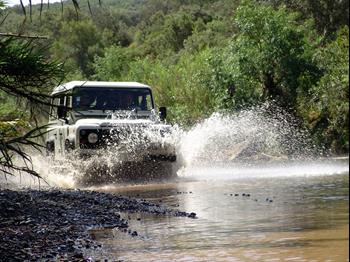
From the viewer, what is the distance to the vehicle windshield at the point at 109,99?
47.4 feet

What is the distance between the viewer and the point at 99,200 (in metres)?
10.4

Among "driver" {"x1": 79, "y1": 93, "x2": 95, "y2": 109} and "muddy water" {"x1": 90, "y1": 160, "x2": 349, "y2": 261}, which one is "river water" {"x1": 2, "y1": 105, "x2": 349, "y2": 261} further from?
"driver" {"x1": 79, "y1": 93, "x2": 95, "y2": 109}

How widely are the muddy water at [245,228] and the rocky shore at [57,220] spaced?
0.26 meters

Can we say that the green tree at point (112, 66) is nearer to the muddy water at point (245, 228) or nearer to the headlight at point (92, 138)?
the headlight at point (92, 138)

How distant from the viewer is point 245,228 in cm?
716

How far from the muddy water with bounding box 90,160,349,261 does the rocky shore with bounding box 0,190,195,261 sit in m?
0.26

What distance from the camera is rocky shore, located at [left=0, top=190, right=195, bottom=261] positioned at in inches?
258

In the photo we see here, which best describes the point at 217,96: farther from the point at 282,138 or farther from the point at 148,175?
the point at 148,175

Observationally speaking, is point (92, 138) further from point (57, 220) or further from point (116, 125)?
point (57, 220)

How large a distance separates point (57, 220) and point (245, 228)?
2625 millimetres

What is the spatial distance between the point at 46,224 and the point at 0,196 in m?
2.46

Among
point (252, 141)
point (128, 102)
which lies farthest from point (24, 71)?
point (252, 141)

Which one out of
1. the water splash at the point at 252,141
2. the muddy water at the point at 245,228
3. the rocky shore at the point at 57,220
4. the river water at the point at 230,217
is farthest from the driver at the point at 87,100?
the water splash at the point at 252,141

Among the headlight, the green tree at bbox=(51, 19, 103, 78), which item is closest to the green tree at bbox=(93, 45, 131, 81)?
the green tree at bbox=(51, 19, 103, 78)
